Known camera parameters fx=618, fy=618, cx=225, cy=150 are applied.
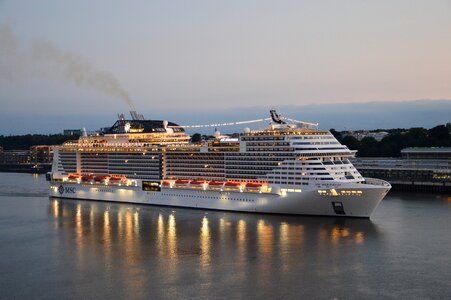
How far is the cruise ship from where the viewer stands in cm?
3738

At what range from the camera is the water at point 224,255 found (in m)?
23.8

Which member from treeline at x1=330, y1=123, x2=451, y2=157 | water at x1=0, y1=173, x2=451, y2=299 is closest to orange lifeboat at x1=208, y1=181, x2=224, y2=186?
water at x1=0, y1=173, x2=451, y2=299

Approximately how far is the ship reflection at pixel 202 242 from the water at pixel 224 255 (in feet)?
0.17

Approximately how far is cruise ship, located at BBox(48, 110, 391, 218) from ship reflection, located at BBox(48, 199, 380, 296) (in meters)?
1.12

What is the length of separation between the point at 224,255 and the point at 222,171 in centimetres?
1438

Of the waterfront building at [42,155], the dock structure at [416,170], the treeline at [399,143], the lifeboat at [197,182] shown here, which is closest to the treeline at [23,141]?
the waterfront building at [42,155]

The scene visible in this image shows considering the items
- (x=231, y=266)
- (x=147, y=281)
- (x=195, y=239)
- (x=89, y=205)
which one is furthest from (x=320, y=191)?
(x=89, y=205)

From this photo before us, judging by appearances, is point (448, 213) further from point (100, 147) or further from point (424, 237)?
point (100, 147)

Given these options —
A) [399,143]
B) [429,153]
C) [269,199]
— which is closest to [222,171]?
[269,199]

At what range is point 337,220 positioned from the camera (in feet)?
121

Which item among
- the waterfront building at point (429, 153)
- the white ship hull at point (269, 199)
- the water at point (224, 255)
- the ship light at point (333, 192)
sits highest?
the waterfront building at point (429, 153)

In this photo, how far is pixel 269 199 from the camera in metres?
39.1

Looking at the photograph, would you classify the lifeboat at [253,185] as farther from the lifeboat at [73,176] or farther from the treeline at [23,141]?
the treeline at [23,141]

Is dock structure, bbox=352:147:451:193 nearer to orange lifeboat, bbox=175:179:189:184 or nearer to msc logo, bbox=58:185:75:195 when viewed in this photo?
orange lifeboat, bbox=175:179:189:184
